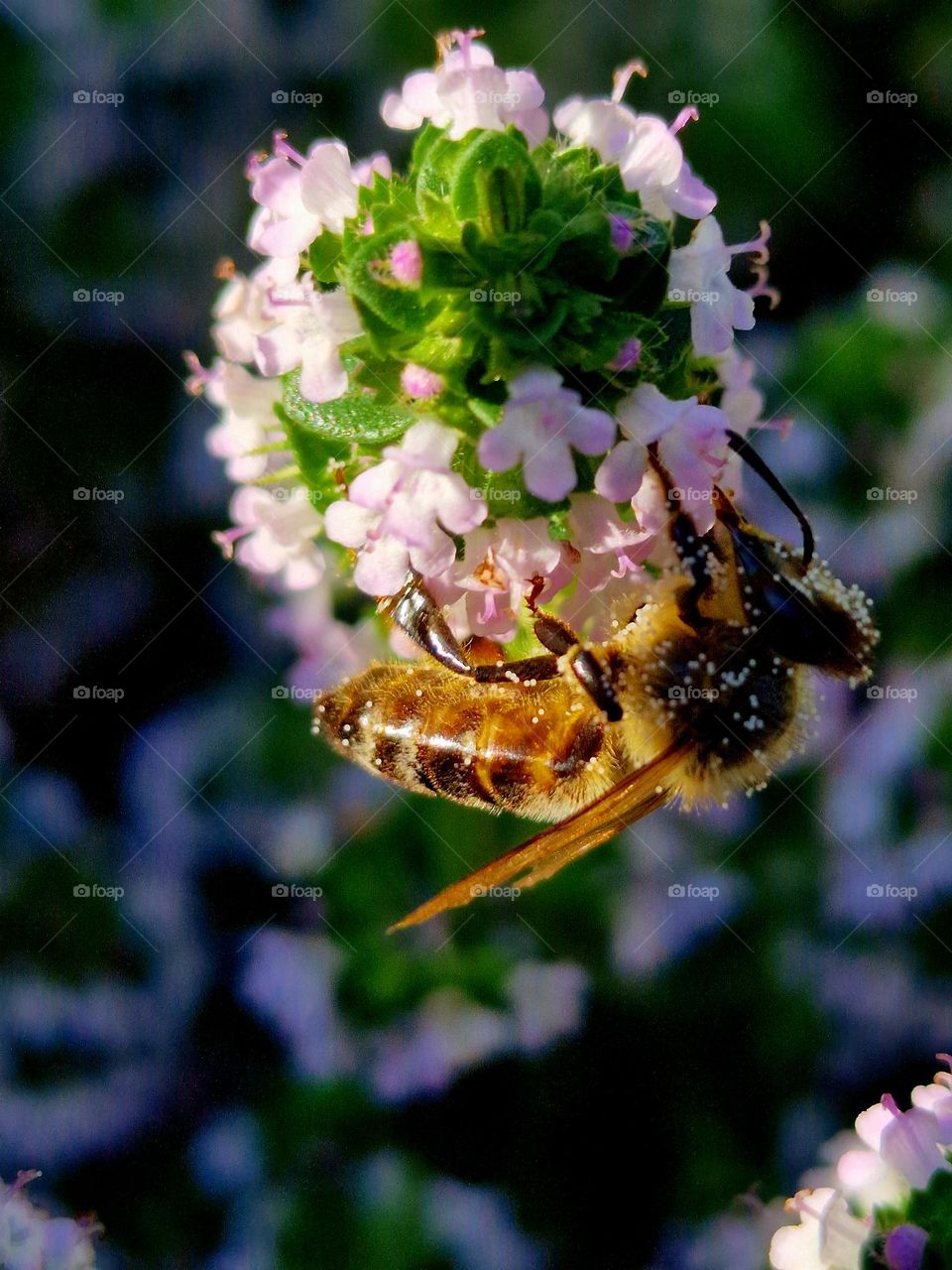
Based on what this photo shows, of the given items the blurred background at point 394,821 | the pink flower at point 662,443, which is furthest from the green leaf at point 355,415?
the blurred background at point 394,821

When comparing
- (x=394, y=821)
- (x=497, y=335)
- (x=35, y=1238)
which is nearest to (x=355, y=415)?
(x=497, y=335)

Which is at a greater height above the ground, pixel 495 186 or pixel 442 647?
pixel 495 186

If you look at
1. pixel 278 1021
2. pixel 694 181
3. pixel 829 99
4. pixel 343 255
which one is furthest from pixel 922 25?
pixel 278 1021

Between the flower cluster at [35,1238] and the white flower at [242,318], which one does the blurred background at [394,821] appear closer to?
the flower cluster at [35,1238]

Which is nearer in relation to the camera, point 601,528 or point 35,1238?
point 601,528

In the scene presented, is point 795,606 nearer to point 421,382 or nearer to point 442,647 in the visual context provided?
point 442,647

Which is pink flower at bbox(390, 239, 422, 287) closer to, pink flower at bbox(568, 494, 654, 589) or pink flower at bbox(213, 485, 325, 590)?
pink flower at bbox(568, 494, 654, 589)

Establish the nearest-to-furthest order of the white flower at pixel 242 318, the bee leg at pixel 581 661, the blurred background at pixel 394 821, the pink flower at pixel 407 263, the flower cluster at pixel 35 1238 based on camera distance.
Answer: the pink flower at pixel 407 263
the bee leg at pixel 581 661
the white flower at pixel 242 318
the flower cluster at pixel 35 1238
the blurred background at pixel 394 821
